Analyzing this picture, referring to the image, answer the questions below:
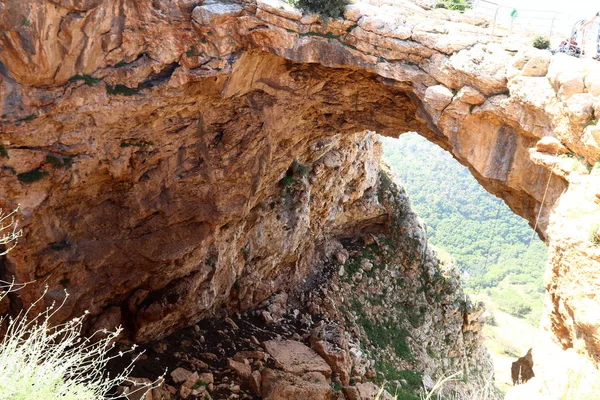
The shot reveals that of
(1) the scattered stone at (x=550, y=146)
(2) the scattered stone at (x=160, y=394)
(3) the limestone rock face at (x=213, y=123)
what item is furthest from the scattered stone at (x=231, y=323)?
(1) the scattered stone at (x=550, y=146)

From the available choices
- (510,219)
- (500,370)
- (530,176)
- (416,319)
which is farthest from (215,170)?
(510,219)

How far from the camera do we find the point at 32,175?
995 cm

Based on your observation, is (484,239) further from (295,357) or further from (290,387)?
(290,387)

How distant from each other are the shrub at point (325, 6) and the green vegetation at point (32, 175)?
6.83 meters

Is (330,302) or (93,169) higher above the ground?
(93,169)

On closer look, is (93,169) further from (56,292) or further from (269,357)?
(269,357)

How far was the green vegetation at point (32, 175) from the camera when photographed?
387 inches

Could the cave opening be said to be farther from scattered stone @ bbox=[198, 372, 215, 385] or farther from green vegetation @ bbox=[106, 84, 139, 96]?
green vegetation @ bbox=[106, 84, 139, 96]

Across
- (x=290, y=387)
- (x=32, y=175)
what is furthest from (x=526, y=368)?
(x=32, y=175)

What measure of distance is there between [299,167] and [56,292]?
9.35 metres

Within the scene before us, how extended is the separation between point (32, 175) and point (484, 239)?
55209 mm

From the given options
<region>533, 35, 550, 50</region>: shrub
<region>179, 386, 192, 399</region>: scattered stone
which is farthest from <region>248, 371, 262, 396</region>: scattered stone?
<region>533, 35, 550, 50</region>: shrub

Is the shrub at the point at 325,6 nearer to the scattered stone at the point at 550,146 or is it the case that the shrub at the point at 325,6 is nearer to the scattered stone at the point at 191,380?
the scattered stone at the point at 550,146

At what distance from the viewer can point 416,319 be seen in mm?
21219
